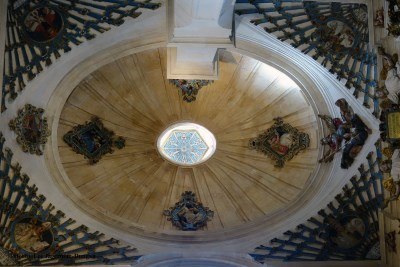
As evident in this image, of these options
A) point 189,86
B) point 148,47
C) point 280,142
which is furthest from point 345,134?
point 148,47

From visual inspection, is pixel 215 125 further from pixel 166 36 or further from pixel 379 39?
pixel 379 39

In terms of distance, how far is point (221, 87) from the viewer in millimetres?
16438

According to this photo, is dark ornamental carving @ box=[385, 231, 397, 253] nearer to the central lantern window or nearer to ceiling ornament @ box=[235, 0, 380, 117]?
ceiling ornament @ box=[235, 0, 380, 117]

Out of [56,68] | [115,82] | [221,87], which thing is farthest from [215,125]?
[56,68]

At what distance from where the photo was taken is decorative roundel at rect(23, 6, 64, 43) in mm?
14414

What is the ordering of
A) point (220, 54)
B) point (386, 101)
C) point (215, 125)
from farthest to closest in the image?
point (215, 125), point (220, 54), point (386, 101)

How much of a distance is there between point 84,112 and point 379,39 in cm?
586

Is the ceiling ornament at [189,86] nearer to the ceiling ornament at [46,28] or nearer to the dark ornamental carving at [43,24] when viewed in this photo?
the ceiling ornament at [46,28]

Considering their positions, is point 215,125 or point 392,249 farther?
point 215,125

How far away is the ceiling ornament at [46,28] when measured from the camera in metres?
14.2

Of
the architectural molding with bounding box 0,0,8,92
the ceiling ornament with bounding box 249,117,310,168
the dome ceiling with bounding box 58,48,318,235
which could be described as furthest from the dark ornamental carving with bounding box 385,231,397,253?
the architectural molding with bounding box 0,0,8,92

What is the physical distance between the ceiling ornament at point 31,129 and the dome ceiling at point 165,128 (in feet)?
2.04

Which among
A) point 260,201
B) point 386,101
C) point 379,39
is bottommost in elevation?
point 260,201

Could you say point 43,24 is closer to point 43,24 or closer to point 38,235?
point 43,24
